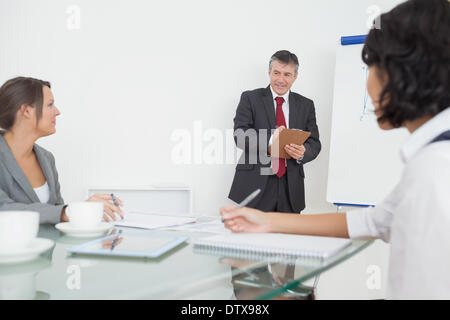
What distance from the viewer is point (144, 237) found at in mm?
1007

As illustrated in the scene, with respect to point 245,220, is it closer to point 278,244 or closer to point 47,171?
point 278,244

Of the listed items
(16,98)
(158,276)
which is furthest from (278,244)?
(16,98)

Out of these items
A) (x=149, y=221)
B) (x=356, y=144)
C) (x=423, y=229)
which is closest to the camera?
(x=423, y=229)

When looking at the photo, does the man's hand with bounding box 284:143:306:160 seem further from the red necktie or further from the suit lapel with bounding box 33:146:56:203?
the suit lapel with bounding box 33:146:56:203

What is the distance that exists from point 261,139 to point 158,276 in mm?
2154

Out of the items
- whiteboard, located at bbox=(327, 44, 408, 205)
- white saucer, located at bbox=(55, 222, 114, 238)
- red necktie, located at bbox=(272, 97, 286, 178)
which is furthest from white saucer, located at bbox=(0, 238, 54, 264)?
whiteboard, located at bbox=(327, 44, 408, 205)

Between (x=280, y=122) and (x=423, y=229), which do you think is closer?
(x=423, y=229)

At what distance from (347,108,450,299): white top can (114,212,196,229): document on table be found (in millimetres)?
703

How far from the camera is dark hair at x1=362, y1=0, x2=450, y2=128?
78 centimetres

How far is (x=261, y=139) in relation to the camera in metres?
2.80

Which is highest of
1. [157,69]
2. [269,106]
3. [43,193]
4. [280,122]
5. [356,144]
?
[157,69]

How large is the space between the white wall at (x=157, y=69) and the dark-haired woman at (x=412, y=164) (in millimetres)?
2309

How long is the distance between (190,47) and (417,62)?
2720 mm
